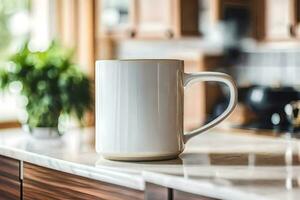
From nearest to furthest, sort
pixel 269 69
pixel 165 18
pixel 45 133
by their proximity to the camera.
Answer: pixel 45 133 < pixel 165 18 < pixel 269 69

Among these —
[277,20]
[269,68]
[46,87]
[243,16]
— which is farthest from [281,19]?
[46,87]

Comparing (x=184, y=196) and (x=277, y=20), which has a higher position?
(x=277, y=20)

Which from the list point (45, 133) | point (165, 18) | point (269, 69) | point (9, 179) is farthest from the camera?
point (269, 69)

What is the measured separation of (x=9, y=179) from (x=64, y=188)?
0.84 feet

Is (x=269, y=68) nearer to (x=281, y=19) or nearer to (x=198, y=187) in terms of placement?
(x=281, y=19)

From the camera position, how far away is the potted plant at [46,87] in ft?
5.32

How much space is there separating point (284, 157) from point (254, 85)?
219 centimetres

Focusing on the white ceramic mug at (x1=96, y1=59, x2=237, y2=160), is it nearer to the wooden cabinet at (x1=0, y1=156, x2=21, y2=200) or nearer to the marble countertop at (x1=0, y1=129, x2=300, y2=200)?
the marble countertop at (x1=0, y1=129, x2=300, y2=200)

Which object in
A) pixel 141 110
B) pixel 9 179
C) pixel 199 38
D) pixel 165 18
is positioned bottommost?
pixel 9 179

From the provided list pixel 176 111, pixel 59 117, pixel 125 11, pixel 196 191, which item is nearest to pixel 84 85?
pixel 59 117

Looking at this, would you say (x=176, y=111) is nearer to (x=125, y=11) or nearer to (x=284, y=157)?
(x=284, y=157)

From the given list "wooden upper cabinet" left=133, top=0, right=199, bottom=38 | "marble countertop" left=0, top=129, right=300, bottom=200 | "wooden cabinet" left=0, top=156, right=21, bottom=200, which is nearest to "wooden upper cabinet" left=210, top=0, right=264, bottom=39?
"wooden upper cabinet" left=133, top=0, right=199, bottom=38

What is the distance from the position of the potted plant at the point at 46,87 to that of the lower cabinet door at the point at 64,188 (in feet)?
1.12

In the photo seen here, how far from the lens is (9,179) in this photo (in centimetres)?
135
